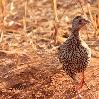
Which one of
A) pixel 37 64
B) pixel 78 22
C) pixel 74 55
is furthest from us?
pixel 37 64

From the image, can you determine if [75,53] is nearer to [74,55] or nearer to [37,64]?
[74,55]

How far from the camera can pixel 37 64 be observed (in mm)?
5324

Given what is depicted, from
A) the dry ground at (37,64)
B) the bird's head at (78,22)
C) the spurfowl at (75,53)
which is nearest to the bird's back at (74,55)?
the spurfowl at (75,53)

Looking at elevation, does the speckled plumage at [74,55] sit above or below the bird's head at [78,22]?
below

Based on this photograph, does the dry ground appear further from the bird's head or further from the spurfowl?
the bird's head

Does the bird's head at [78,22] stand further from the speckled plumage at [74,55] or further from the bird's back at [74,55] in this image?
the bird's back at [74,55]

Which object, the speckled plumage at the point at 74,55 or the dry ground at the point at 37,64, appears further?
the dry ground at the point at 37,64

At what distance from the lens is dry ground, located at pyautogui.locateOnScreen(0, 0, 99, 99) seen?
4773mm

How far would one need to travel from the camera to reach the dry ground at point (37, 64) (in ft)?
15.7

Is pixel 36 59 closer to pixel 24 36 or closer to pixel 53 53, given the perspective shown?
pixel 53 53

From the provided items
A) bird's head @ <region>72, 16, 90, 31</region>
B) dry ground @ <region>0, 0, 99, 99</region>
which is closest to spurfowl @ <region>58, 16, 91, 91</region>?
bird's head @ <region>72, 16, 90, 31</region>

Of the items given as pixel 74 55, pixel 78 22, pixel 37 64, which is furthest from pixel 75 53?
pixel 37 64

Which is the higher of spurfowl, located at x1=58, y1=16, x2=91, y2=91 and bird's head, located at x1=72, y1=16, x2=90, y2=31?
bird's head, located at x1=72, y1=16, x2=90, y2=31

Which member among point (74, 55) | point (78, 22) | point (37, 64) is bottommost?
point (37, 64)
